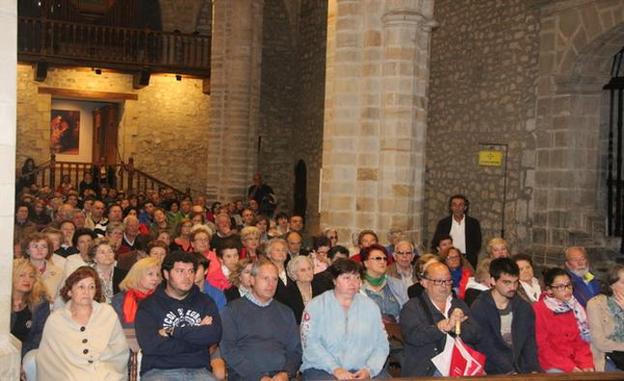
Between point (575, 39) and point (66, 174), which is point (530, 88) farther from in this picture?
point (66, 174)

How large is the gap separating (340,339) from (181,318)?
100 centimetres

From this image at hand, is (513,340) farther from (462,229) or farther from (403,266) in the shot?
(462,229)

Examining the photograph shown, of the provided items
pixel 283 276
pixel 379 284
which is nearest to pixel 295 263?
pixel 283 276

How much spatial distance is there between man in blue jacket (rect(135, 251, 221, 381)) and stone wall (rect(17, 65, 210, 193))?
17.3 m

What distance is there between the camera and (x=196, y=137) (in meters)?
22.7

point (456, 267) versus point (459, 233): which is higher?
point (459, 233)

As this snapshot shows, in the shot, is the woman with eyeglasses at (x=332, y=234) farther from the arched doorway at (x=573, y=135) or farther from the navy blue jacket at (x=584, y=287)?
the arched doorway at (x=573, y=135)

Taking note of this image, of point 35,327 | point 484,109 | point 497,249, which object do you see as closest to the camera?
point 35,327

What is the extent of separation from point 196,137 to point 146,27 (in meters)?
3.39

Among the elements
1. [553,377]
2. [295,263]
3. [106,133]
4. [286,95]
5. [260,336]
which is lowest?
[553,377]

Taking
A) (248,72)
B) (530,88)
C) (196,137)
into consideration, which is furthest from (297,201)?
(530,88)

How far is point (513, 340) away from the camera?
528 centimetres

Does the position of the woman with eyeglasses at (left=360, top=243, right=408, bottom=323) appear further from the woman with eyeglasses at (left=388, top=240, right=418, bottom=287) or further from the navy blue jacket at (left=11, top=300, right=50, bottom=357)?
the navy blue jacket at (left=11, top=300, right=50, bottom=357)

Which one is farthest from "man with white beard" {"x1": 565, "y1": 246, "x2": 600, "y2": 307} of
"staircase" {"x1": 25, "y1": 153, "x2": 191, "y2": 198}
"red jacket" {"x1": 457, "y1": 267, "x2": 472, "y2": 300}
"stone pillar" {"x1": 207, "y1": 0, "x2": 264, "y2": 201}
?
"staircase" {"x1": 25, "y1": 153, "x2": 191, "y2": 198}
